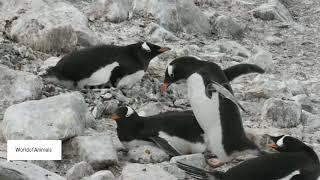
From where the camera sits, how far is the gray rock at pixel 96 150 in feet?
13.7

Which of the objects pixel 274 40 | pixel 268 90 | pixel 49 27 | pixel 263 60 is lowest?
pixel 274 40

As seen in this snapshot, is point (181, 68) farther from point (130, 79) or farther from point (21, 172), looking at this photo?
point (21, 172)

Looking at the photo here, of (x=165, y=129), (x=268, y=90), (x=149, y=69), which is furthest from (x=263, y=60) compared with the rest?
(x=165, y=129)

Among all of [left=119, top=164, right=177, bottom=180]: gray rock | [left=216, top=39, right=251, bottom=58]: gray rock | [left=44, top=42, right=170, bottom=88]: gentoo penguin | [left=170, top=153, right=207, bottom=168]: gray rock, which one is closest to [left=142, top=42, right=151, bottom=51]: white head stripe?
[left=44, top=42, right=170, bottom=88]: gentoo penguin

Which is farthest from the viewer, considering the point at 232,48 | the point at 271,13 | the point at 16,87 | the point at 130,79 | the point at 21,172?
the point at 271,13

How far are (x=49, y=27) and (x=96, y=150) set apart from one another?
229cm

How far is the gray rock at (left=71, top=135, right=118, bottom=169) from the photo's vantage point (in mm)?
4172

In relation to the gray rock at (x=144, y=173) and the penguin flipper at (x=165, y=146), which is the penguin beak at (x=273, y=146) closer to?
the penguin flipper at (x=165, y=146)

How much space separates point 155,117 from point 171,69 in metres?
0.41

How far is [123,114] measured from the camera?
4746 mm

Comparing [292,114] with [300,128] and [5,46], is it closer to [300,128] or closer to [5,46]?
[300,128]

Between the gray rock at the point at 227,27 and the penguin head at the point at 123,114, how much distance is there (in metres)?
3.27

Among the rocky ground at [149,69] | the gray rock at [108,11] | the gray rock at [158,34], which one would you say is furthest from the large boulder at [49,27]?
the gray rock at [158,34]

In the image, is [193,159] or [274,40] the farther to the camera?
[274,40]
